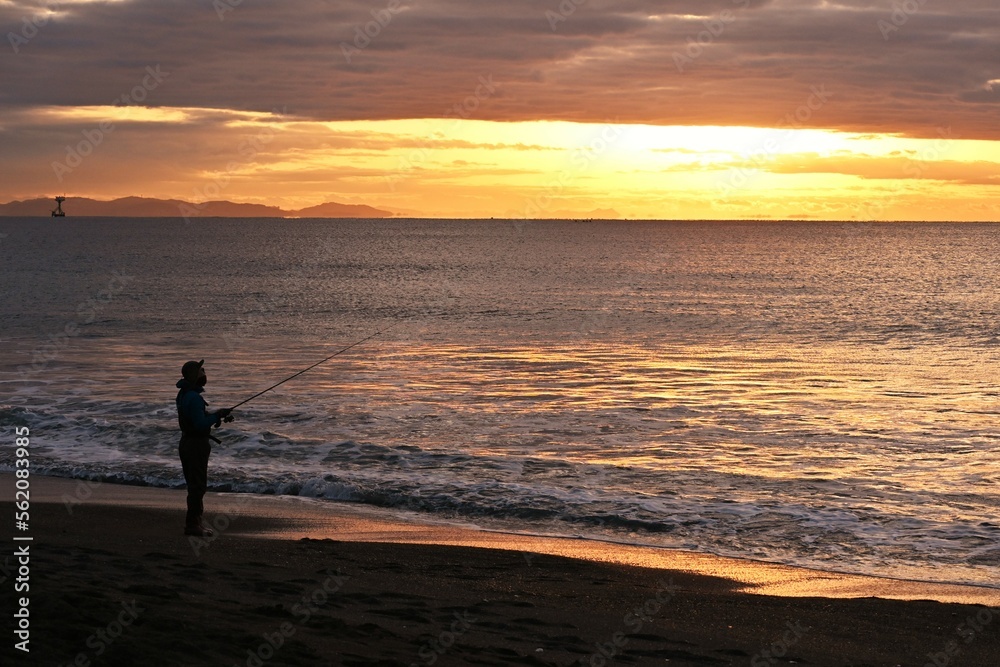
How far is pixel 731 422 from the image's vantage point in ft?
55.4

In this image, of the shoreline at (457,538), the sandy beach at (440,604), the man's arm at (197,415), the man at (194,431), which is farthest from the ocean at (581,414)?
the man's arm at (197,415)

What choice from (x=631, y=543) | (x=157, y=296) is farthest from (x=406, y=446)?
(x=157, y=296)

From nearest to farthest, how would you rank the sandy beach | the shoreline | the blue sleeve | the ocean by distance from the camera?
the sandy beach → the shoreline → the blue sleeve → the ocean

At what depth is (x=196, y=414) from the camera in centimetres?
926

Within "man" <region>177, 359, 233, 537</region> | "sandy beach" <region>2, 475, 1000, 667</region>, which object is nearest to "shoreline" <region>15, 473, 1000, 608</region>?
"sandy beach" <region>2, 475, 1000, 667</region>

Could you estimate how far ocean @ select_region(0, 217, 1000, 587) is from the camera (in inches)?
452

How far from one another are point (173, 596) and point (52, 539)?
9.43ft

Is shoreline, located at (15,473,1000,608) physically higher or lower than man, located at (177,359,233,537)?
lower

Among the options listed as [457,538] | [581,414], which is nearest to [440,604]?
[457,538]

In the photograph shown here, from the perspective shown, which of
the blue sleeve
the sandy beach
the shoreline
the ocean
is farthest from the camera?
the ocean

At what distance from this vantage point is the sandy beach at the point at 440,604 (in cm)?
591

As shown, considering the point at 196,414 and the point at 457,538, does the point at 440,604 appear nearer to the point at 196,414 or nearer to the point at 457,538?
the point at 457,538

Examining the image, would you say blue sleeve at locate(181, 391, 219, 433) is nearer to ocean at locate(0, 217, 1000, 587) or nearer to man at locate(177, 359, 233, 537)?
man at locate(177, 359, 233, 537)

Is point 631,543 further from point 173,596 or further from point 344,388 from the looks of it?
point 344,388
